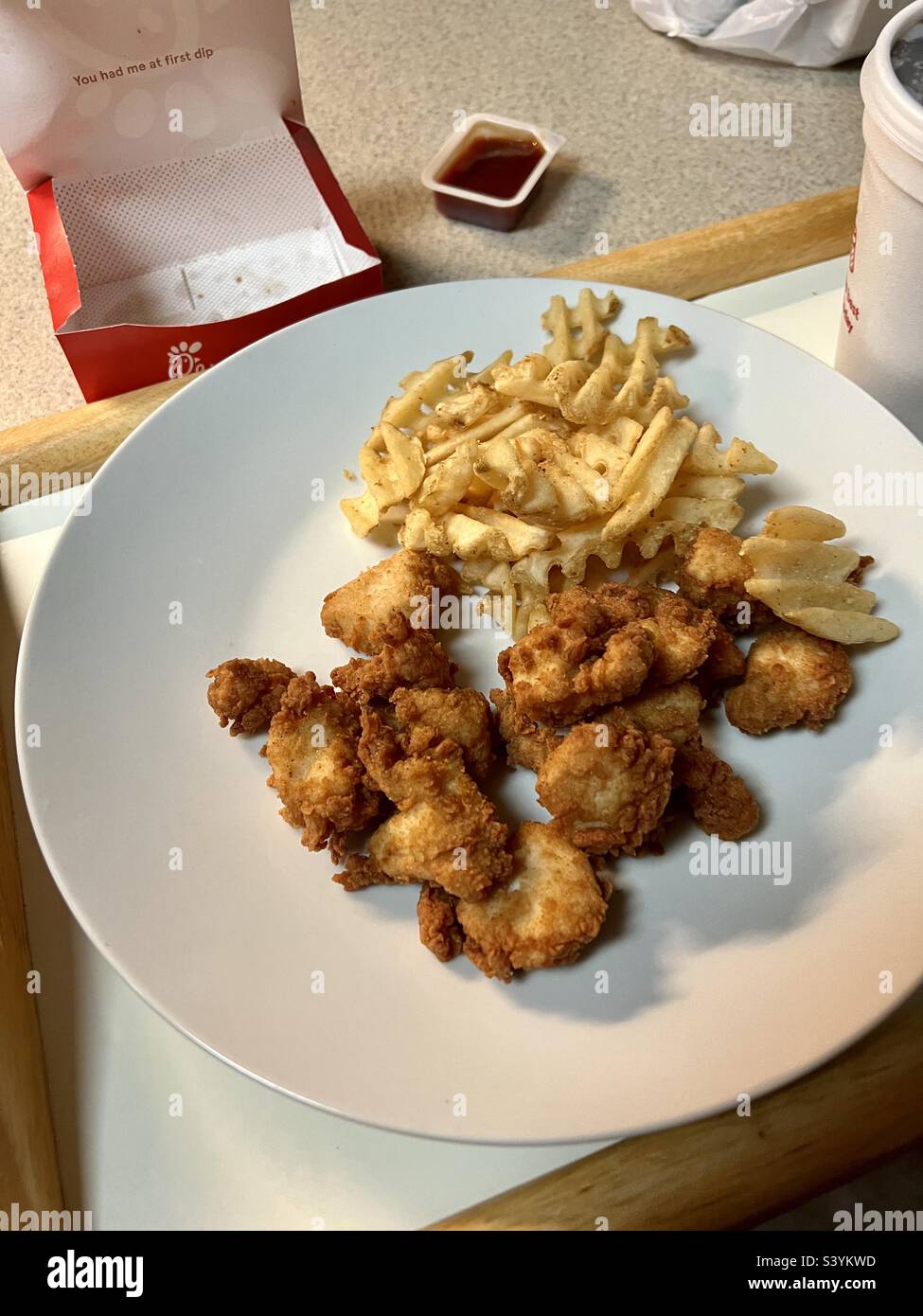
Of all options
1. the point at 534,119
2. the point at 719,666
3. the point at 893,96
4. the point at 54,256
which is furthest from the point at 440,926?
the point at 534,119

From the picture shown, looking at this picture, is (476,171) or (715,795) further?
(476,171)

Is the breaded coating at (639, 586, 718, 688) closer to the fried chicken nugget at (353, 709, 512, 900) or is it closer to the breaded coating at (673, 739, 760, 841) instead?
the breaded coating at (673, 739, 760, 841)

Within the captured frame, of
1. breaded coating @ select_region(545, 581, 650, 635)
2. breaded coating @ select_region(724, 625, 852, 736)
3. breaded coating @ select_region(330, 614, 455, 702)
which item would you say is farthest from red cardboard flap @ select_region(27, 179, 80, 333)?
breaded coating @ select_region(724, 625, 852, 736)

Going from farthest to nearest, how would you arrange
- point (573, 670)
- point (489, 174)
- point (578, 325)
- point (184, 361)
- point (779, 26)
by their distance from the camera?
1. point (779, 26)
2. point (489, 174)
3. point (184, 361)
4. point (578, 325)
5. point (573, 670)

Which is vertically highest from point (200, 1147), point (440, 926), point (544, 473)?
point (544, 473)

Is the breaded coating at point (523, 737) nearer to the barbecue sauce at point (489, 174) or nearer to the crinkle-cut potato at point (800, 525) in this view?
the crinkle-cut potato at point (800, 525)

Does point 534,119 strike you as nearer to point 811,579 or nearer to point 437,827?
point 811,579

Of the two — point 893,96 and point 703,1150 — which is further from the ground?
point 893,96
